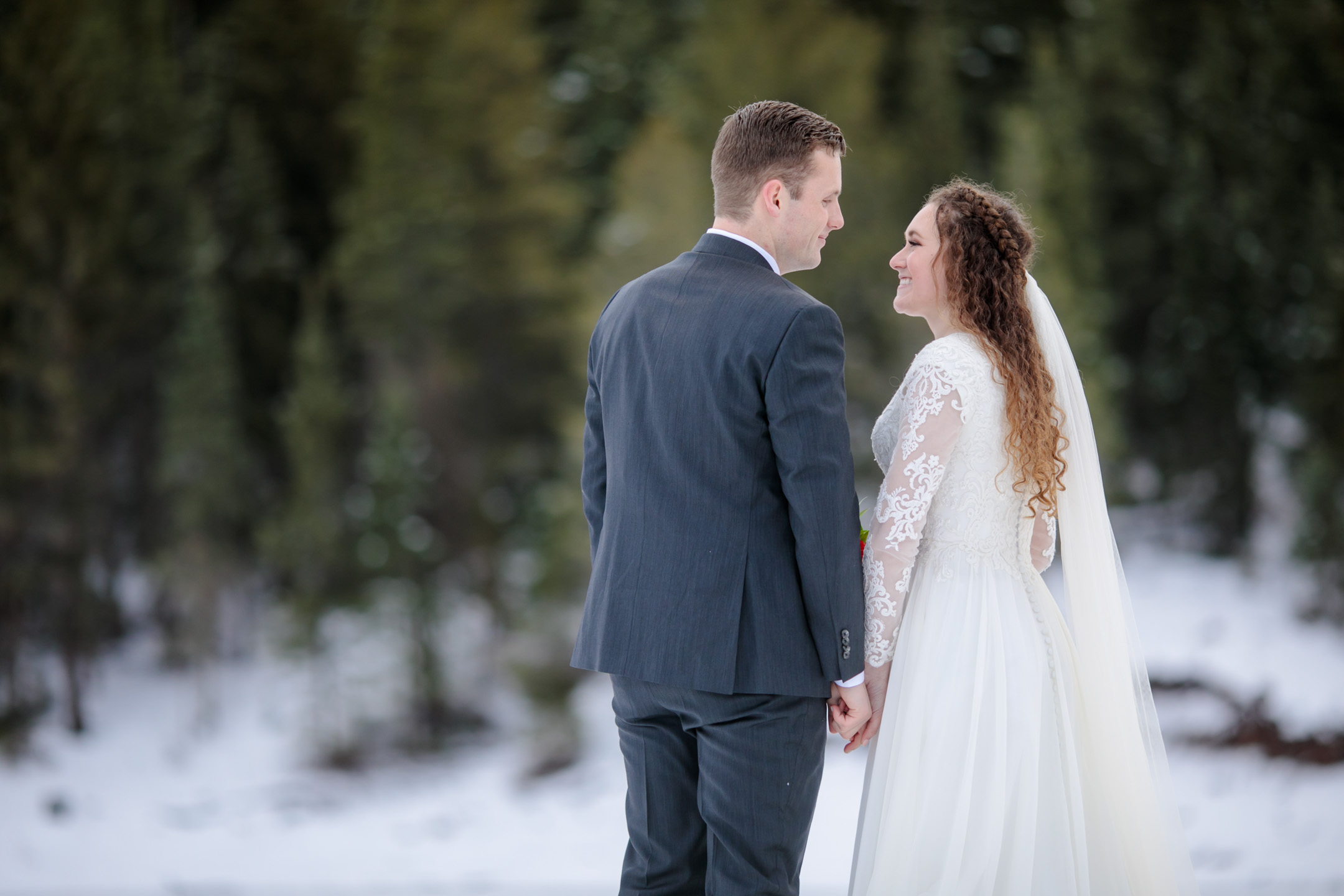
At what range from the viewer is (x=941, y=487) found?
184 centimetres

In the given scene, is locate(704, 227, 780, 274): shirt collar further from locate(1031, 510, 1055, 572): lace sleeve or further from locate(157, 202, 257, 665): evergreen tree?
locate(157, 202, 257, 665): evergreen tree

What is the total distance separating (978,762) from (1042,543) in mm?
462

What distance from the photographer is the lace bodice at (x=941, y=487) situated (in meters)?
1.74

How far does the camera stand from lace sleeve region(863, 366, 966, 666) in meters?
1.73

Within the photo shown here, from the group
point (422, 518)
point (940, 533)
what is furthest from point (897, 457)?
point (422, 518)

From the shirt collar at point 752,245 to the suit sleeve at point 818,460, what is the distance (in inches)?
5.6

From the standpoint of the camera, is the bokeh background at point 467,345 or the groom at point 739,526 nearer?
the groom at point 739,526

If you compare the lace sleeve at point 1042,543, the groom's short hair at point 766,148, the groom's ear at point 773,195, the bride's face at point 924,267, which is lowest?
the lace sleeve at point 1042,543

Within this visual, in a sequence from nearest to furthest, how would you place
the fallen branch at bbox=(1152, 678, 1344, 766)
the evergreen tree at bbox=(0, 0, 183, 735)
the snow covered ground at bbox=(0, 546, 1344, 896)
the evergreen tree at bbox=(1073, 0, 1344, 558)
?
the snow covered ground at bbox=(0, 546, 1344, 896)
the fallen branch at bbox=(1152, 678, 1344, 766)
the evergreen tree at bbox=(0, 0, 183, 735)
the evergreen tree at bbox=(1073, 0, 1344, 558)

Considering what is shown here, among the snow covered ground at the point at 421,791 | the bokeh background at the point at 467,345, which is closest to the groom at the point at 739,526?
the snow covered ground at the point at 421,791

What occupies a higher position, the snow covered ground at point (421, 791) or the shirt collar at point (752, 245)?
the shirt collar at point (752, 245)

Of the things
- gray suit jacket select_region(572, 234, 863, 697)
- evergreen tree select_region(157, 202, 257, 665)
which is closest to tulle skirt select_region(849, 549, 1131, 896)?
gray suit jacket select_region(572, 234, 863, 697)

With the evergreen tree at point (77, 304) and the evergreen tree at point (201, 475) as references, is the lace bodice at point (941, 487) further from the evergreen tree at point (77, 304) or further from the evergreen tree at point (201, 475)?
the evergreen tree at point (77, 304)

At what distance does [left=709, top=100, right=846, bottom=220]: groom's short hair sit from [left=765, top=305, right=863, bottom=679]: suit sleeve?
0.23 metres
